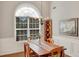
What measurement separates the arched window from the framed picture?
2.56ft

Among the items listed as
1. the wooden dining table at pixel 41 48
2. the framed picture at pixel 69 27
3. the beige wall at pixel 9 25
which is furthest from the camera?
the framed picture at pixel 69 27

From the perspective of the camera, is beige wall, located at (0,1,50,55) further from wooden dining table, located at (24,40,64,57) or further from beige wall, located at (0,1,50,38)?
wooden dining table, located at (24,40,64,57)

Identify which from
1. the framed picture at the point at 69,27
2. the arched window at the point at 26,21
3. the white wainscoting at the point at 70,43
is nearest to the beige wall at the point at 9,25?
the arched window at the point at 26,21

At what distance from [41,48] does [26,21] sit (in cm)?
88

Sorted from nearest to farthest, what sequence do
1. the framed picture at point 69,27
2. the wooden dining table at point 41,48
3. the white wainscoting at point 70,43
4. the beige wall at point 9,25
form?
the wooden dining table at point 41,48 < the white wainscoting at point 70,43 < the beige wall at point 9,25 < the framed picture at point 69,27

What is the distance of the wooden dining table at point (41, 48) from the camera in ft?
11.7

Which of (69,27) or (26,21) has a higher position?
(26,21)

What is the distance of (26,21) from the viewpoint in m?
4.11

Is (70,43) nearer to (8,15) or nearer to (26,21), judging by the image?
(26,21)

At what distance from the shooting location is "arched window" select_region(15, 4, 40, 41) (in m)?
4.02

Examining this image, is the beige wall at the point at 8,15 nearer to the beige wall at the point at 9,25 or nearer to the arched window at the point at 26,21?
the beige wall at the point at 9,25

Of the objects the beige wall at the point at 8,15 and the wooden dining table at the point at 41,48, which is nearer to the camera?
the wooden dining table at the point at 41,48

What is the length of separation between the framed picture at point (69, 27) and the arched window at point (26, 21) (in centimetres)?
78

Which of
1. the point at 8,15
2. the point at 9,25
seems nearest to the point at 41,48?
the point at 9,25
